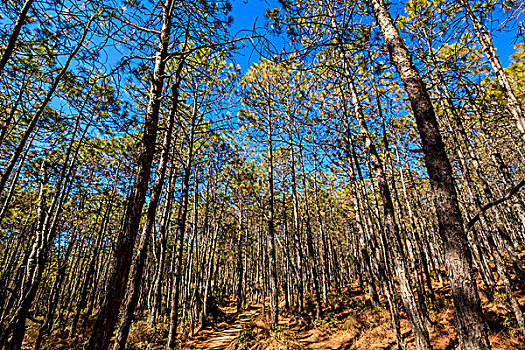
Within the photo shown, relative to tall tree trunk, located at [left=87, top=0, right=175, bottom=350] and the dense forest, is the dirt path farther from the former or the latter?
tall tree trunk, located at [left=87, top=0, right=175, bottom=350]

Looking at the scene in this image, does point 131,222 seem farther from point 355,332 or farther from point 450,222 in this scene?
point 355,332

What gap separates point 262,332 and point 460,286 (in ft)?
33.5

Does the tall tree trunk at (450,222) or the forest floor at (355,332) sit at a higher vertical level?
the tall tree trunk at (450,222)

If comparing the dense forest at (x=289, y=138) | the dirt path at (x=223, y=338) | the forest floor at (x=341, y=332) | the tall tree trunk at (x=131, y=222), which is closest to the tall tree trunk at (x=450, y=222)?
the dense forest at (x=289, y=138)

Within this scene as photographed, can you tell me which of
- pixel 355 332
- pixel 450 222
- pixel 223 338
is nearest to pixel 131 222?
pixel 450 222

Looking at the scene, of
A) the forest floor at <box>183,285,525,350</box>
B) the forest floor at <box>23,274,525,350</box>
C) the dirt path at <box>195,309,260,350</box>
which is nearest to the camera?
the forest floor at <box>183,285,525,350</box>

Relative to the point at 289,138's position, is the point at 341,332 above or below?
below

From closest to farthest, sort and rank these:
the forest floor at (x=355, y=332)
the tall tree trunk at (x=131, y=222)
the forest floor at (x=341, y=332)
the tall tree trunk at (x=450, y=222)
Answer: the tall tree trunk at (x=450, y=222) → the tall tree trunk at (x=131, y=222) → the forest floor at (x=355, y=332) → the forest floor at (x=341, y=332)

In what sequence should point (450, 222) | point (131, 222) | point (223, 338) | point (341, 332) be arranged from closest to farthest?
point (450, 222), point (131, 222), point (341, 332), point (223, 338)

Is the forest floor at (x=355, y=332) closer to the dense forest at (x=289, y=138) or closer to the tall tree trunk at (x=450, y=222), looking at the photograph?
the dense forest at (x=289, y=138)

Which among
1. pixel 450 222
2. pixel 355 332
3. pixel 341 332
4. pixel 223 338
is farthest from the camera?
pixel 223 338

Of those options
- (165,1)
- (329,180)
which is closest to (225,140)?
(329,180)

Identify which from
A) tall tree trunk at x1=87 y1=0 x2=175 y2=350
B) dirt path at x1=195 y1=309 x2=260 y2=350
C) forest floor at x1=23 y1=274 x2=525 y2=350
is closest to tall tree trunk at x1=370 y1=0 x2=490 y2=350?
tall tree trunk at x1=87 y1=0 x2=175 y2=350

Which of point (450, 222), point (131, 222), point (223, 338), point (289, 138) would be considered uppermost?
point (289, 138)
